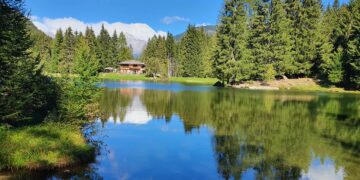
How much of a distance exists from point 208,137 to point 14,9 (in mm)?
13359

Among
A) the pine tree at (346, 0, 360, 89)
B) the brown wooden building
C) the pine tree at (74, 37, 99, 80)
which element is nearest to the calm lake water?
the pine tree at (74, 37, 99, 80)

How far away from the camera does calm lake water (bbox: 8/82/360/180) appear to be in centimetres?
1446

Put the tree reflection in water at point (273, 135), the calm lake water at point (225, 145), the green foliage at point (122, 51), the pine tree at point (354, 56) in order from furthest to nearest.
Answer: the green foliage at point (122, 51) → the pine tree at point (354, 56) → the tree reflection in water at point (273, 135) → the calm lake water at point (225, 145)

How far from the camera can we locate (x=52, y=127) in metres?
16.6

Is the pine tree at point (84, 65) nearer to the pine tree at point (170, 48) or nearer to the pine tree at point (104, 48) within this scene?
the pine tree at point (104, 48)

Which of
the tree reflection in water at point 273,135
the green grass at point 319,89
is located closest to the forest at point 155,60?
the green grass at point 319,89

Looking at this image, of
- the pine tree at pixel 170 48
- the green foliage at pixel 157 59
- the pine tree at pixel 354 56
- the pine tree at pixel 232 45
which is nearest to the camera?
the pine tree at pixel 354 56

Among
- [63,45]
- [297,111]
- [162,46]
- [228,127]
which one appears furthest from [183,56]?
[228,127]

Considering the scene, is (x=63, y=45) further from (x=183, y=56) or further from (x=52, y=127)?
(x=52, y=127)

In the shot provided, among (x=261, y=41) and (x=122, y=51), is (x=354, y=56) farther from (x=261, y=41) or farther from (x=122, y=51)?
(x=122, y=51)

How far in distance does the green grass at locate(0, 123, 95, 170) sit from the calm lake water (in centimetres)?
66

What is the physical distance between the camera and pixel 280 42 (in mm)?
79438

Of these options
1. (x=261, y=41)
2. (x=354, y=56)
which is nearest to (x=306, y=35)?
(x=261, y=41)

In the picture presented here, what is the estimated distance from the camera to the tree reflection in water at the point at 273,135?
606 inches
